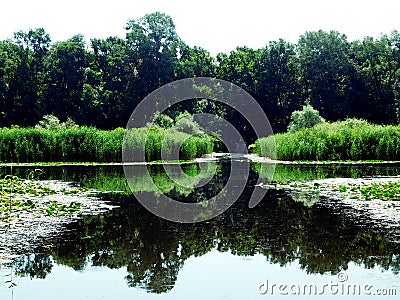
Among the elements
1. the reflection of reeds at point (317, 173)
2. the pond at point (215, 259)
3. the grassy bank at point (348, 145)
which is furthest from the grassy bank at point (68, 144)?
the pond at point (215, 259)

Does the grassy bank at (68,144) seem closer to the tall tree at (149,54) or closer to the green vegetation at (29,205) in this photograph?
the green vegetation at (29,205)

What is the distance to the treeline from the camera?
5384cm

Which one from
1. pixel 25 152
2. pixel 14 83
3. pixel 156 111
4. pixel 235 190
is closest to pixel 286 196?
pixel 235 190

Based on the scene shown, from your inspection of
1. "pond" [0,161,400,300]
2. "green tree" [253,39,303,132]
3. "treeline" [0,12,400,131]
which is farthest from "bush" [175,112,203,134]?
"pond" [0,161,400,300]

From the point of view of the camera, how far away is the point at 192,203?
1231 cm

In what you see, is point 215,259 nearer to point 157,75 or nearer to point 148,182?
point 148,182

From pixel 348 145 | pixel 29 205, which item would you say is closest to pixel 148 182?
pixel 29 205

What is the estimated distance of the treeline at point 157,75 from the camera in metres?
53.8

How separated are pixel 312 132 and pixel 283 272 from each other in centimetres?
2329

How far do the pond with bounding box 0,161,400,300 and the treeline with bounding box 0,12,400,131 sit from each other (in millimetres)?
45889

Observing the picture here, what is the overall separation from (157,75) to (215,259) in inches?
1969

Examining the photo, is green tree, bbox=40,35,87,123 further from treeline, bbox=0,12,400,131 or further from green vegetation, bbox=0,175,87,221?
green vegetation, bbox=0,175,87,221

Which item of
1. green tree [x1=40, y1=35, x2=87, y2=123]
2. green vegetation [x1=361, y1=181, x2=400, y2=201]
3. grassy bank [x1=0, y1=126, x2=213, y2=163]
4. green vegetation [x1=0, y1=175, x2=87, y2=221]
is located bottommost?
green vegetation [x1=0, y1=175, x2=87, y2=221]

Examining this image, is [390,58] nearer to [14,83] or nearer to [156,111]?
[156,111]
